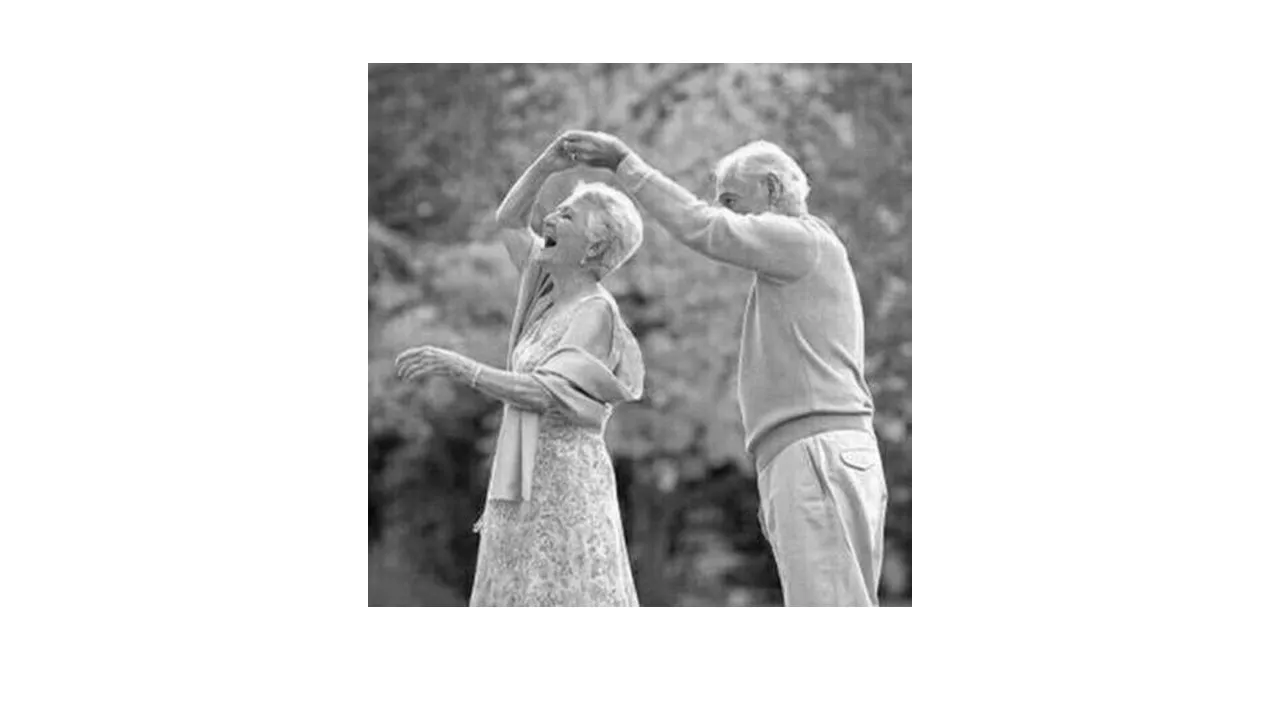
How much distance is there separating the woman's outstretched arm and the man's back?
844mm

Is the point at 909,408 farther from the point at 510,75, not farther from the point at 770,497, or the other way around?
the point at 770,497

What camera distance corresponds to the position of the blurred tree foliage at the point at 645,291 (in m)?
10.6

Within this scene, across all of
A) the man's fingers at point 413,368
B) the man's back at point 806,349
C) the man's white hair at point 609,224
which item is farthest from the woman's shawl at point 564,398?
the man's back at point 806,349

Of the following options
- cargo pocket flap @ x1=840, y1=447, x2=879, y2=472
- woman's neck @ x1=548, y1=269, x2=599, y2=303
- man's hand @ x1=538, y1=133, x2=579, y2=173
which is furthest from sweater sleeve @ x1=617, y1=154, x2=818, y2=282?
cargo pocket flap @ x1=840, y1=447, x2=879, y2=472

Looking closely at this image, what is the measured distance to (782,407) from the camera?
739 centimetres

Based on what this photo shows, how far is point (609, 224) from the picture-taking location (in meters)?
7.52

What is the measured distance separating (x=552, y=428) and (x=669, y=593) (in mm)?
4014

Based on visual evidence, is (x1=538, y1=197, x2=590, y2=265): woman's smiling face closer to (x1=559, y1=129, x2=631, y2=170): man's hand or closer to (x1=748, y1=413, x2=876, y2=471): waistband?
(x1=559, y1=129, x2=631, y2=170): man's hand

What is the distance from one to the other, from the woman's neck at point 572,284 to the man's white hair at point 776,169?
0.63 meters

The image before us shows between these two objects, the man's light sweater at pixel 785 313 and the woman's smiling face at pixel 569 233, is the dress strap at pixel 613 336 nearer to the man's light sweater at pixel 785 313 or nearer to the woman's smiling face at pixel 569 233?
the woman's smiling face at pixel 569 233

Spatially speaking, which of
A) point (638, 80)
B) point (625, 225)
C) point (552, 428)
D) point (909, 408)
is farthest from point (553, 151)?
point (909, 408)

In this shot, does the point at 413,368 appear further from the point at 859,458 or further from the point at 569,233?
the point at 859,458

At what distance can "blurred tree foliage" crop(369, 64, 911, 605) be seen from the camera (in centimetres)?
1055

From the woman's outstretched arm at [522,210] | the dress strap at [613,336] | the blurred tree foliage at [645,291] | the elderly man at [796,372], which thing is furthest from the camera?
the blurred tree foliage at [645,291]
